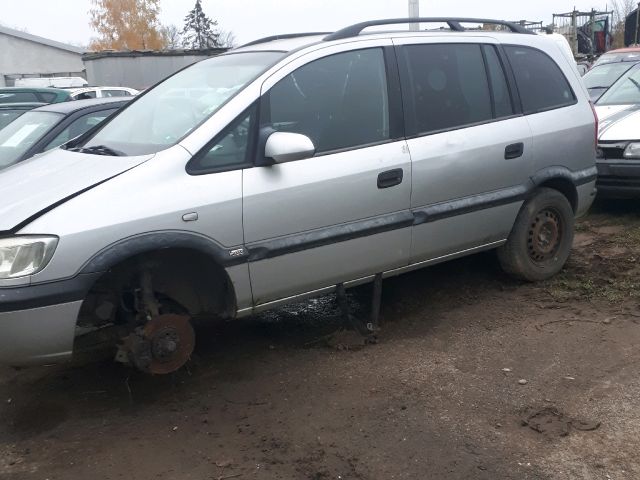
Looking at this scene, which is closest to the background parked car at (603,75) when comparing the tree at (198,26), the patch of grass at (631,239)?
the patch of grass at (631,239)

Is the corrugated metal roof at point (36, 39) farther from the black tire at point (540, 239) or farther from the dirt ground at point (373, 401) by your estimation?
the black tire at point (540, 239)

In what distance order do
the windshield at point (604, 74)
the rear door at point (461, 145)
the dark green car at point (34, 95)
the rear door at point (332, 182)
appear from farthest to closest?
1. the dark green car at point (34, 95)
2. the windshield at point (604, 74)
3. the rear door at point (461, 145)
4. the rear door at point (332, 182)

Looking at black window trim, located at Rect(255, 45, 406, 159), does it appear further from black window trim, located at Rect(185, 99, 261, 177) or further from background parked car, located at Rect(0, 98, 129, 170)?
background parked car, located at Rect(0, 98, 129, 170)

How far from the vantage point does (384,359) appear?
4281 mm

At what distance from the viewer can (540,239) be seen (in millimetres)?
5371

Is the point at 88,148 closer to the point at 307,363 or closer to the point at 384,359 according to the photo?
the point at 307,363

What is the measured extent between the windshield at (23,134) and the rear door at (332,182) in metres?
3.10

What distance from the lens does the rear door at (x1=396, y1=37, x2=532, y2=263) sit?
4484 mm

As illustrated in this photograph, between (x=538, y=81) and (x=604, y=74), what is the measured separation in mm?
6387

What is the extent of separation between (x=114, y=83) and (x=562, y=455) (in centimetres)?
2419

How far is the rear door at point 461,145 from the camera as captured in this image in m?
4.48

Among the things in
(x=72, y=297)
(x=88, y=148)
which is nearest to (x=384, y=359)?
(x=72, y=297)

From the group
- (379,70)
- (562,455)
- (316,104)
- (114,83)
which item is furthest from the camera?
(114,83)

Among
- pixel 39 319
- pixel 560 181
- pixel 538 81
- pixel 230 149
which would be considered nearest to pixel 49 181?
pixel 39 319
